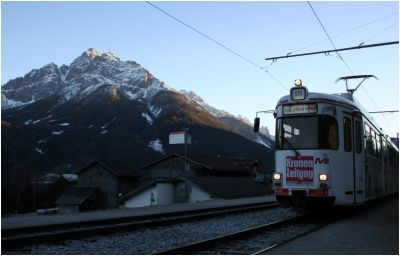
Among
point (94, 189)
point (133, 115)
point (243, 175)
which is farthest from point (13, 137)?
point (243, 175)

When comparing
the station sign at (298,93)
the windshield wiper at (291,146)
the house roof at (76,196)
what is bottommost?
the house roof at (76,196)

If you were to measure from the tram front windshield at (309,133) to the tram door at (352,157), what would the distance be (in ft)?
1.88

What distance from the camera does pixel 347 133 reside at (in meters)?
14.7

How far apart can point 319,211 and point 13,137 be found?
464ft

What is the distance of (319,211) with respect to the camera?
54.4 ft

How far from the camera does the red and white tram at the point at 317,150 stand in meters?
13.8

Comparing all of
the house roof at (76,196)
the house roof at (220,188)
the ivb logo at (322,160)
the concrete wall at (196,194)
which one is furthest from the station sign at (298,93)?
the house roof at (76,196)

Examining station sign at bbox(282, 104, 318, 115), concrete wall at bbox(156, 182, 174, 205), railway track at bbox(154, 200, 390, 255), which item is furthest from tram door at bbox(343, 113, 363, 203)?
concrete wall at bbox(156, 182, 174, 205)

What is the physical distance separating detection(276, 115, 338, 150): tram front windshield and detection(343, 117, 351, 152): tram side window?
44 centimetres

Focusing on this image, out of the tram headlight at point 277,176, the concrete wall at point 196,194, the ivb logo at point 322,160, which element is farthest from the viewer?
the concrete wall at point 196,194

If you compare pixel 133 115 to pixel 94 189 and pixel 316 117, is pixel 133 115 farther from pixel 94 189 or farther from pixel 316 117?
pixel 316 117

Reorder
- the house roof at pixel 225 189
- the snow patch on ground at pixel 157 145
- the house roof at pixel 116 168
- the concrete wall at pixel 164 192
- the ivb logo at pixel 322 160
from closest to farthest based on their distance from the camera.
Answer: the ivb logo at pixel 322 160
the house roof at pixel 225 189
the concrete wall at pixel 164 192
the house roof at pixel 116 168
the snow patch on ground at pixel 157 145

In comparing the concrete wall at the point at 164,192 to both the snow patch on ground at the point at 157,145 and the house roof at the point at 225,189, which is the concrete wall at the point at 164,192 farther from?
the snow patch on ground at the point at 157,145

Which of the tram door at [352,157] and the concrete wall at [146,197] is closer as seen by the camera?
the tram door at [352,157]
